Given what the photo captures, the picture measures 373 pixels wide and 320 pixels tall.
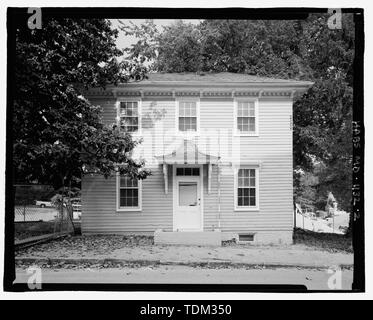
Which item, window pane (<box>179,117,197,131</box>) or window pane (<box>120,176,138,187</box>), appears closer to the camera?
window pane (<box>179,117,197,131</box>)

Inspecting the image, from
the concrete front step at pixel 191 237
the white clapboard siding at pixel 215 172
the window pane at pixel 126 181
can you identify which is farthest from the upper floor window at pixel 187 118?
the concrete front step at pixel 191 237

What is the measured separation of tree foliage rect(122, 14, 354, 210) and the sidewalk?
90cm

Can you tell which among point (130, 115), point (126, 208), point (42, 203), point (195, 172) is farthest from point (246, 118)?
point (42, 203)

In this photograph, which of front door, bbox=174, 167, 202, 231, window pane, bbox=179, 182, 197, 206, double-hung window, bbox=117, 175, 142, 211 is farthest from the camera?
window pane, bbox=179, 182, 197, 206

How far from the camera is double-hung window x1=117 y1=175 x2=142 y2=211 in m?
6.69

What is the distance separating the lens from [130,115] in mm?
6668

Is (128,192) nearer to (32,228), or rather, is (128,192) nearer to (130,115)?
(130,115)

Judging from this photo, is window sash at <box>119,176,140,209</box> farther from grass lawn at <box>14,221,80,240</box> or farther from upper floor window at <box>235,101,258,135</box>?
upper floor window at <box>235,101,258,135</box>

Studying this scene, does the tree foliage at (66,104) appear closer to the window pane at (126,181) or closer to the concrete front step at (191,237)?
the window pane at (126,181)

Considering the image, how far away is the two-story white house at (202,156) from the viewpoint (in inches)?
255

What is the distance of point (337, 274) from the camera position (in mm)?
5520

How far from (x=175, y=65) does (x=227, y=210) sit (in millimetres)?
2527

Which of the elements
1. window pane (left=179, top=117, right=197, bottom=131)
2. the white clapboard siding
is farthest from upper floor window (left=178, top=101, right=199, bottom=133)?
the white clapboard siding

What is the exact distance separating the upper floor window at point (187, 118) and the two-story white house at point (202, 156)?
0.02 meters
